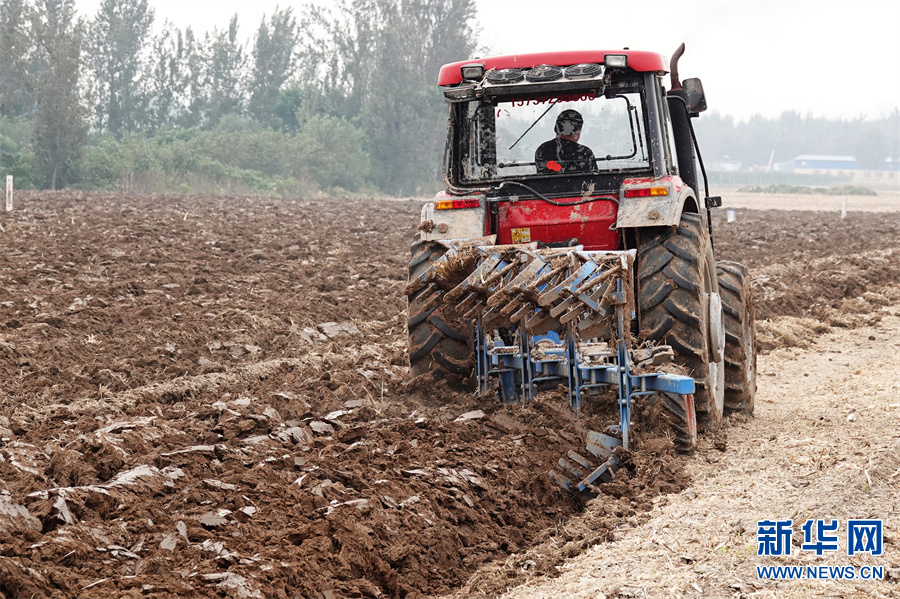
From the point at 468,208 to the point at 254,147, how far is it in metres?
41.7

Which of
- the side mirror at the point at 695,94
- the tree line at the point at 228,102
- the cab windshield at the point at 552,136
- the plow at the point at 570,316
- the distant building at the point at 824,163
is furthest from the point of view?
the distant building at the point at 824,163

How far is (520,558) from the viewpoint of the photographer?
423cm

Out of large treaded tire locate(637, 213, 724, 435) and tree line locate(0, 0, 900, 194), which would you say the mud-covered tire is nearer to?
large treaded tire locate(637, 213, 724, 435)

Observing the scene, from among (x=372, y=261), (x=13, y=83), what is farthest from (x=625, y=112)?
(x=13, y=83)

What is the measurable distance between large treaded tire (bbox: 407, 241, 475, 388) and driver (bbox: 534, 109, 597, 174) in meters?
1.02

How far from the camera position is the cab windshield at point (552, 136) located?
670 cm

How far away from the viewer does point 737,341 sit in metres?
6.77

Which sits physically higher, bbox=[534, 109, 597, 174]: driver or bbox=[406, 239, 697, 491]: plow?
bbox=[534, 109, 597, 174]: driver

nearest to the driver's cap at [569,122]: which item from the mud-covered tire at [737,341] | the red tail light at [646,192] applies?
the red tail light at [646,192]

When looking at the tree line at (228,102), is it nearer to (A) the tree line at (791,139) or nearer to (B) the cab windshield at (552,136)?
(B) the cab windshield at (552,136)

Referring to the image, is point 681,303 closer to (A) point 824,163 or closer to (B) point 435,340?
(B) point 435,340

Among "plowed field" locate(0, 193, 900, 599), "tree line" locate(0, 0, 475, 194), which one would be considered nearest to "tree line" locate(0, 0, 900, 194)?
"tree line" locate(0, 0, 475, 194)

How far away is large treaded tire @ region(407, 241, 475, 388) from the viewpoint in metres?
6.43

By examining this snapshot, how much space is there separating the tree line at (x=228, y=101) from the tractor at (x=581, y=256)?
1295 inches
